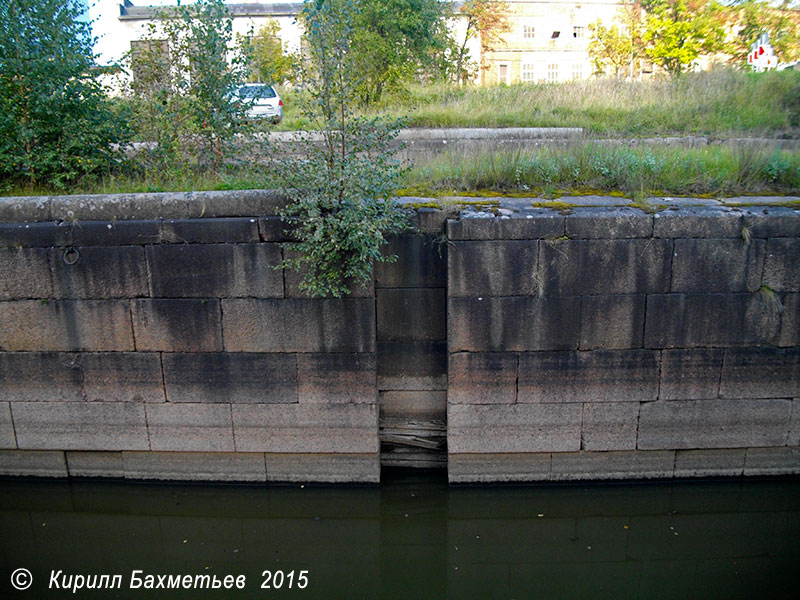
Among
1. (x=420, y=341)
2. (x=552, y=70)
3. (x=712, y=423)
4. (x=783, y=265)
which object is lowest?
(x=712, y=423)

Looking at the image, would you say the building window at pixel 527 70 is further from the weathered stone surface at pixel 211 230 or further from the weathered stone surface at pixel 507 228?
the weathered stone surface at pixel 211 230

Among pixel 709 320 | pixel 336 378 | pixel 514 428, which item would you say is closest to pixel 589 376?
pixel 514 428

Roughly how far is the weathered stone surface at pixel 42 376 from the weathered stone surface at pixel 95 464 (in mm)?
579

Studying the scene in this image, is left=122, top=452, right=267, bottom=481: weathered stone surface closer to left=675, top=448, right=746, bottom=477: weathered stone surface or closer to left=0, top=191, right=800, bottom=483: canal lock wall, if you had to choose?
left=0, top=191, right=800, bottom=483: canal lock wall

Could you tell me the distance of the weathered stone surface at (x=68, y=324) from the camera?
5.28 metres

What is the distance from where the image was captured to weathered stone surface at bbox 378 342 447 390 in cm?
546

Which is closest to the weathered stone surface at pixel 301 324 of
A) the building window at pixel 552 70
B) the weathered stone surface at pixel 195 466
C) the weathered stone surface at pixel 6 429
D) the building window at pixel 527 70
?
the weathered stone surface at pixel 195 466

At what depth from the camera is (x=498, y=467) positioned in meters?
5.47

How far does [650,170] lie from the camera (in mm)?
5957

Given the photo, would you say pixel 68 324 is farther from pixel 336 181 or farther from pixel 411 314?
pixel 411 314

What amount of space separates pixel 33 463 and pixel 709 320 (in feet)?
20.1

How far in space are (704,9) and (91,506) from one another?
57.9 ft

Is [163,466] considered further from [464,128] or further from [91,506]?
[464,128]

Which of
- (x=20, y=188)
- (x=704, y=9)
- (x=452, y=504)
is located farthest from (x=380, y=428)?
(x=704, y=9)
